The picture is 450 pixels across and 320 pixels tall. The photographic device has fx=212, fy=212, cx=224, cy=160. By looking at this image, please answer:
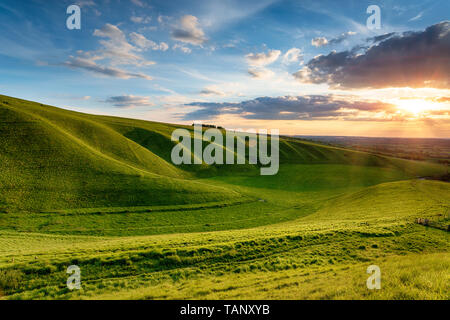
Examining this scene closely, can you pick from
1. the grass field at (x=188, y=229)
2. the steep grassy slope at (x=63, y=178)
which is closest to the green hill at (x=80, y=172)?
the steep grassy slope at (x=63, y=178)

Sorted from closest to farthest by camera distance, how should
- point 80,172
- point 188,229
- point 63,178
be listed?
point 188,229, point 63,178, point 80,172

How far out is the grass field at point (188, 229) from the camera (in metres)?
12.5

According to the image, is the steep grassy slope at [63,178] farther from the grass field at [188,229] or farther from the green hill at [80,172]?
the grass field at [188,229]

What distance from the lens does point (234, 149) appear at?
12438cm

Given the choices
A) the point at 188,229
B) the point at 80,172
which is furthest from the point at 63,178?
the point at 188,229

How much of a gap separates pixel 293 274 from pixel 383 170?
375ft

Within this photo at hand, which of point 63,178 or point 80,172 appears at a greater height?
point 80,172

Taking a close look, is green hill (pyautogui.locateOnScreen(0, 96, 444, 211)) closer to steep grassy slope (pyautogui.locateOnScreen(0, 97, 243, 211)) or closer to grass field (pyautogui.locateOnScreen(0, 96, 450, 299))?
steep grassy slope (pyautogui.locateOnScreen(0, 97, 243, 211))

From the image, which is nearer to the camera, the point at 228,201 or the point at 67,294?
the point at 67,294

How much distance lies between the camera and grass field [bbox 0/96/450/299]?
12484mm

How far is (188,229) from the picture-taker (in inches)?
1347

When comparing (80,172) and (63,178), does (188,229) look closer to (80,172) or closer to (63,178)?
(63,178)

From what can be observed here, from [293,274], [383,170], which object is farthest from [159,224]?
[383,170]
